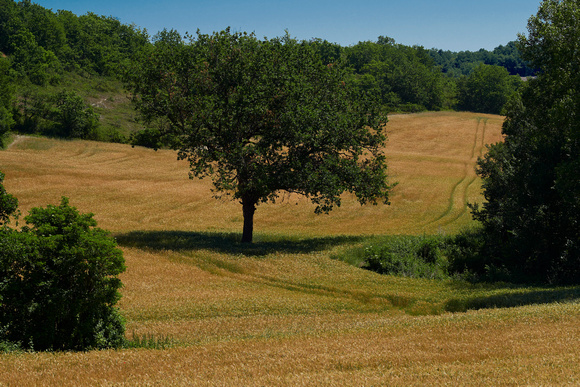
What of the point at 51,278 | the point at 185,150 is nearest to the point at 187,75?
the point at 185,150

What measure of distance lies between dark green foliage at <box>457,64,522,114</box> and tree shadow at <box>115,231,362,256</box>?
444ft

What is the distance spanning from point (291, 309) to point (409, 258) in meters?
13.0

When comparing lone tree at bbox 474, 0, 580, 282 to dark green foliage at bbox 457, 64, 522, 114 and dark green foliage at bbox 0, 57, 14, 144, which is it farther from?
dark green foliage at bbox 457, 64, 522, 114

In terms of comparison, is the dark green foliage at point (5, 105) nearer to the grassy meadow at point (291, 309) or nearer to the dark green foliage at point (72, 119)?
the dark green foliage at point (72, 119)

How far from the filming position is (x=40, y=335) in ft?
45.7

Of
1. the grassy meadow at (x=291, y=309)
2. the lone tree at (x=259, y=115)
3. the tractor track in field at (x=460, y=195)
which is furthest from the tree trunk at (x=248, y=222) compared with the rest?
the tractor track in field at (x=460, y=195)

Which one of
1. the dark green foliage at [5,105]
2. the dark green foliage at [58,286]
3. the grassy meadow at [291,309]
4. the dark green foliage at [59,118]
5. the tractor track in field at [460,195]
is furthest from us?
the dark green foliage at [59,118]

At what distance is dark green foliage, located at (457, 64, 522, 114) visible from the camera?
516ft

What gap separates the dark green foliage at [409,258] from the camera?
30.5m

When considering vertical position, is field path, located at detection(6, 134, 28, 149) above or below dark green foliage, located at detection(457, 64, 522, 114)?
below

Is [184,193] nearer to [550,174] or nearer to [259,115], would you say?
[259,115]

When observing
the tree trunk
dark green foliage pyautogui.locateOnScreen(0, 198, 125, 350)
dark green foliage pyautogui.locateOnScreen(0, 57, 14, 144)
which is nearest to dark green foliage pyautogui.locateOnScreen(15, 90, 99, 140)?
dark green foliage pyautogui.locateOnScreen(0, 57, 14, 144)

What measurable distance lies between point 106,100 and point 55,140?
35.7 meters

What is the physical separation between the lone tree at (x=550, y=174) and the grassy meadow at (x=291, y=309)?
474 cm
